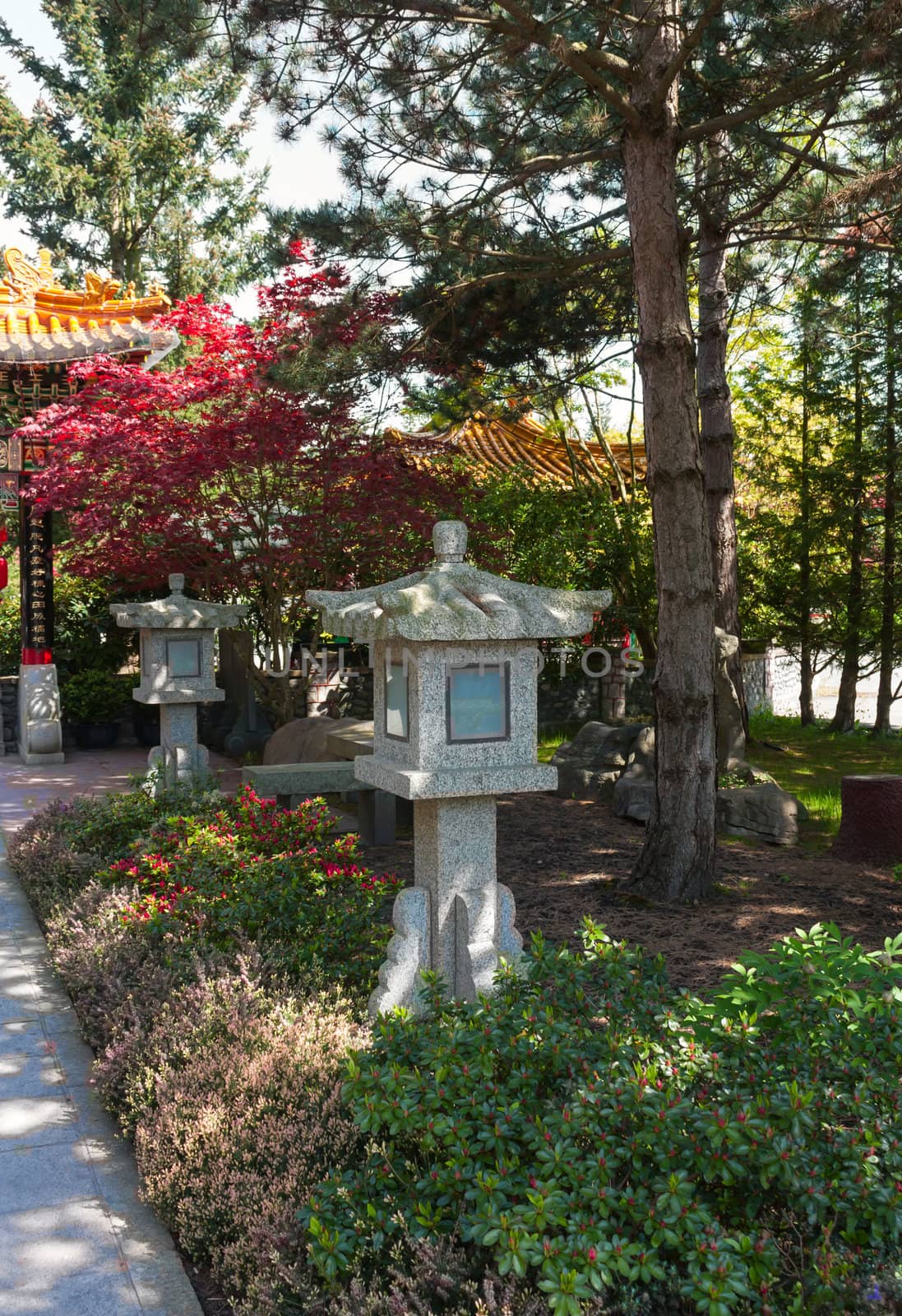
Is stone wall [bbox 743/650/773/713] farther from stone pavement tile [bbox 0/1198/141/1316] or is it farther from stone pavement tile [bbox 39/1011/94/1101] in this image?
stone pavement tile [bbox 0/1198/141/1316]

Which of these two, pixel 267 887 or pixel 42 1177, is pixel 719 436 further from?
pixel 42 1177

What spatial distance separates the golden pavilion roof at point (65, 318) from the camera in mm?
11656

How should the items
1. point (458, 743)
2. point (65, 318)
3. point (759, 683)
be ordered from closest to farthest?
point (458, 743), point (65, 318), point (759, 683)

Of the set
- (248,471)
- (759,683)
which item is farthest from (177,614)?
(759,683)

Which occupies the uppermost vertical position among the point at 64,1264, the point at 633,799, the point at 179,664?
the point at 179,664

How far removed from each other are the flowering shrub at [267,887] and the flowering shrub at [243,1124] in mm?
619

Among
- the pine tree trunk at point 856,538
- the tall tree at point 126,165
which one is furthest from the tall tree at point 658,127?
the tall tree at point 126,165

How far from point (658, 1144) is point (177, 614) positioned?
22.0ft

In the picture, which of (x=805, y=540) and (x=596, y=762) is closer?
(x=596, y=762)

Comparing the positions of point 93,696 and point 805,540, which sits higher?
point 805,540

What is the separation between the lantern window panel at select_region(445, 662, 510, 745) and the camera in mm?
4000

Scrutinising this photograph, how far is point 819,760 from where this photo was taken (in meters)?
11.7

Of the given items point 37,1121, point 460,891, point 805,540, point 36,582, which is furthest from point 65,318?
point 37,1121

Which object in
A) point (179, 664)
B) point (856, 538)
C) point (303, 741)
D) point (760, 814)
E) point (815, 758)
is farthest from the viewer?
point (856, 538)
